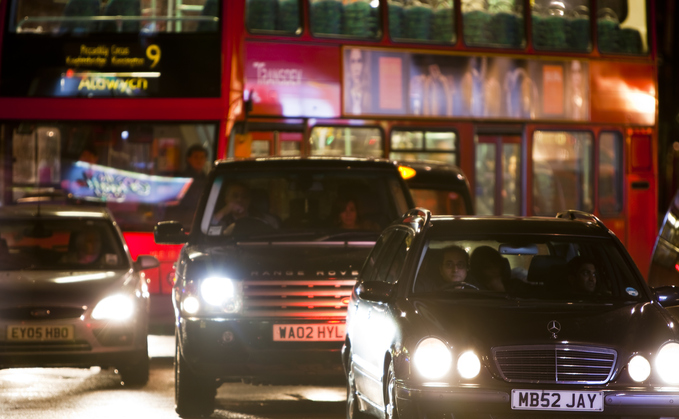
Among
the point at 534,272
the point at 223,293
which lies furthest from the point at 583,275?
the point at 223,293

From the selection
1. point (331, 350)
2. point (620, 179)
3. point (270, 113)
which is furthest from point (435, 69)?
point (331, 350)

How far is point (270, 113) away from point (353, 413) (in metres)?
8.40

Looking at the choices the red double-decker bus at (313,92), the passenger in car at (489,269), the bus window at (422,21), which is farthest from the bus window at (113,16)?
the passenger in car at (489,269)

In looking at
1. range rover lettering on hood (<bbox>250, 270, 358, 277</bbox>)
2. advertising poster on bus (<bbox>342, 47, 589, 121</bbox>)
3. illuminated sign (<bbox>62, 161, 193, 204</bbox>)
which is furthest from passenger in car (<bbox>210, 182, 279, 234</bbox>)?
advertising poster on bus (<bbox>342, 47, 589, 121</bbox>)

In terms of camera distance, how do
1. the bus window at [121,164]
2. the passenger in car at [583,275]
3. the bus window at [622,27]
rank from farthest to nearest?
the bus window at [622,27], the bus window at [121,164], the passenger in car at [583,275]

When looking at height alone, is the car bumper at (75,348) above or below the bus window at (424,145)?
below

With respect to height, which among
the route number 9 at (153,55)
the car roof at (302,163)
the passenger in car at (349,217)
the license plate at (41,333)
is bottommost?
the license plate at (41,333)

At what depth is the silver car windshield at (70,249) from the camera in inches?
452

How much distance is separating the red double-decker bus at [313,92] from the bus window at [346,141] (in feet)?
0.08

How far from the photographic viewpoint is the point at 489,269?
738 centimetres

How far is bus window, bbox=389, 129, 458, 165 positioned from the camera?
1650 cm

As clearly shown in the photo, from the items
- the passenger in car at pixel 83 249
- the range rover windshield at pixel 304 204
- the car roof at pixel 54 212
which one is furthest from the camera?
the car roof at pixel 54 212

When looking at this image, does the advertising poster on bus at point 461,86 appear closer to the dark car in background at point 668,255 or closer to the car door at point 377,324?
the dark car in background at point 668,255

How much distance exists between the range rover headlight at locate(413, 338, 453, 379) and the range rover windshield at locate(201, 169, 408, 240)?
3.69 meters
